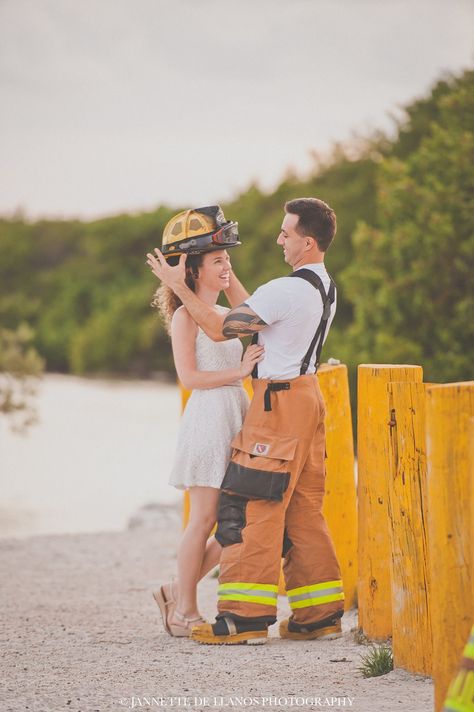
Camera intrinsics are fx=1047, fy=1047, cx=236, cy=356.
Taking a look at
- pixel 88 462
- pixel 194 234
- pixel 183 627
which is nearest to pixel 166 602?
pixel 183 627

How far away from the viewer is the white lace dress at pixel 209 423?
5.41 meters

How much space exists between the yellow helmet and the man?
0.69 feet

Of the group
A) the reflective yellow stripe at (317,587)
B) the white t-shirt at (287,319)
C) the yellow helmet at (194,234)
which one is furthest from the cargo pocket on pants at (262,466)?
the yellow helmet at (194,234)

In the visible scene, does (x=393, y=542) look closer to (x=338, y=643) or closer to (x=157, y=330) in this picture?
(x=338, y=643)

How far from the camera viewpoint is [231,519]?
17.2 feet

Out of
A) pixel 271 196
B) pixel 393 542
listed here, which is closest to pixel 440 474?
pixel 393 542

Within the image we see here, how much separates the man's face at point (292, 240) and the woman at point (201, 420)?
0.42 metres

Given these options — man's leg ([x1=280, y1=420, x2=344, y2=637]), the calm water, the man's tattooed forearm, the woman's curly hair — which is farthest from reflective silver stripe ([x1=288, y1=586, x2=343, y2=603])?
the calm water

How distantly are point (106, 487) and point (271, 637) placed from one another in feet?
52.0

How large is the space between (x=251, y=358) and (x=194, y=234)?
0.74 metres

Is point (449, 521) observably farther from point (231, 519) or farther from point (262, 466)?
point (231, 519)

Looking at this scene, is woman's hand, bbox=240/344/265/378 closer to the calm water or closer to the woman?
the woman

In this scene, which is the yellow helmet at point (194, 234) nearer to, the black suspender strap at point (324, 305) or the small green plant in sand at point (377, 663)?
the black suspender strap at point (324, 305)

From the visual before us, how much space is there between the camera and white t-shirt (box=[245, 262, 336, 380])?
5020 millimetres
